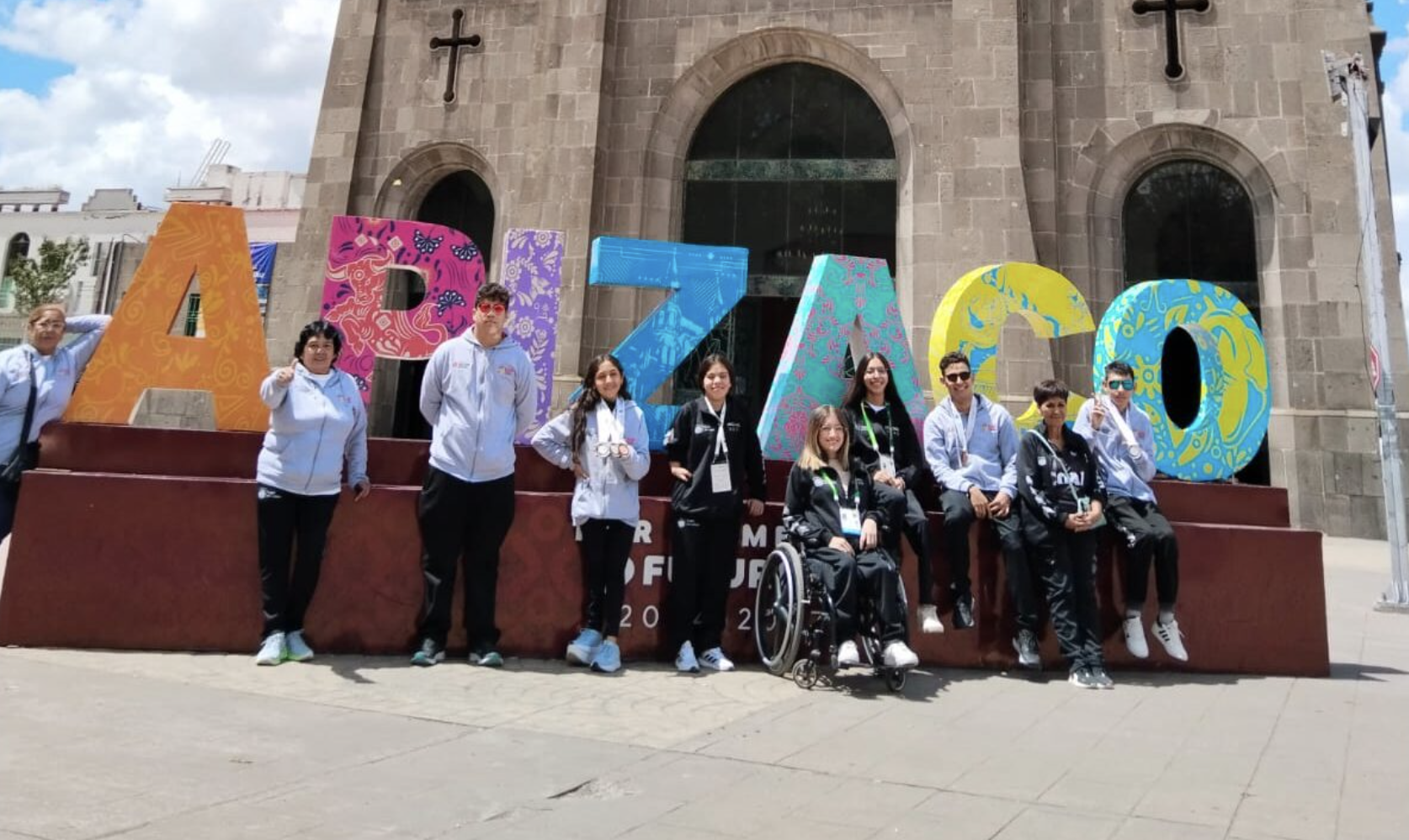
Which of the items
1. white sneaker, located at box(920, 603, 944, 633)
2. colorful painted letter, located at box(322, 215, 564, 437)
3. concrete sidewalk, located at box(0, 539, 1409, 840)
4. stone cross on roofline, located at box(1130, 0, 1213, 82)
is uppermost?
stone cross on roofline, located at box(1130, 0, 1213, 82)

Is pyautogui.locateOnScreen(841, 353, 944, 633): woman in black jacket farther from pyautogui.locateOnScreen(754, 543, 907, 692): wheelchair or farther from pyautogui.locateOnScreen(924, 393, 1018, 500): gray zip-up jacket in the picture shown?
pyautogui.locateOnScreen(754, 543, 907, 692): wheelchair

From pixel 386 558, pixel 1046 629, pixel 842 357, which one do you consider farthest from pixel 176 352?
pixel 1046 629

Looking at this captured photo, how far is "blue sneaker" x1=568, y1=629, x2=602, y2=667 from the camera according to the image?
550cm

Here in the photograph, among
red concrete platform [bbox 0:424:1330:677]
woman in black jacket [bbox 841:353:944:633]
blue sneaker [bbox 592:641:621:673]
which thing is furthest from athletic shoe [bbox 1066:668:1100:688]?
blue sneaker [bbox 592:641:621:673]

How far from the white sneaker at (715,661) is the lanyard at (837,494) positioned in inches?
54.0

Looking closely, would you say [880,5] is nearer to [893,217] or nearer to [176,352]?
[893,217]

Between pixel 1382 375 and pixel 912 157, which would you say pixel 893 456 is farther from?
pixel 912 157

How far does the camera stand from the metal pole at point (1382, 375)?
837 cm

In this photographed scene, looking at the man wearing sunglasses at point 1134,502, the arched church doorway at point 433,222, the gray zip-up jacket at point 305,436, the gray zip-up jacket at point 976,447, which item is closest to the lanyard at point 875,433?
the gray zip-up jacket at point 976,447

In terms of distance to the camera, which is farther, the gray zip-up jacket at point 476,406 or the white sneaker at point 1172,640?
the white sneaker at point 1172,640

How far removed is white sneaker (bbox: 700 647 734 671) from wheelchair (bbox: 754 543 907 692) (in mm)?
264

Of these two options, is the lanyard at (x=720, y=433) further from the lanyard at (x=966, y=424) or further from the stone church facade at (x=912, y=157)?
the stone church facade at (x=912, y=157)

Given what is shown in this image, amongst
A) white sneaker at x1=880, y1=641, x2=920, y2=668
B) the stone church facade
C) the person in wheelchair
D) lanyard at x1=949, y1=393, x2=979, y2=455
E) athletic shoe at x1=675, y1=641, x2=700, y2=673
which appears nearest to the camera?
white sneaker at x1=880, y1=641, x2=920, y2=668

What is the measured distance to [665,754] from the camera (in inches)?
151
